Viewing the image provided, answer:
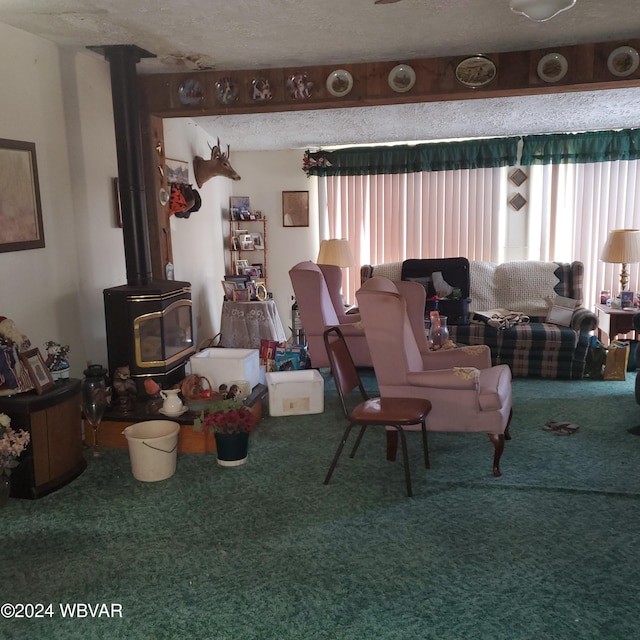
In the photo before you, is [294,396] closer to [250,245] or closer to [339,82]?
[339,82]

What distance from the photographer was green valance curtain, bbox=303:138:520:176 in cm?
628

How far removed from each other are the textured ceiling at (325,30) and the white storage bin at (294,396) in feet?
7.10

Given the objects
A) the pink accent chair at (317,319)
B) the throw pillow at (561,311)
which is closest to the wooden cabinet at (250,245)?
the pink accent chair at (317,319)

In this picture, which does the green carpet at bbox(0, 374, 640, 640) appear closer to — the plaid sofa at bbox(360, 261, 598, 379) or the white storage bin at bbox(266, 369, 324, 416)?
the white storage bin at bbox(266, 369, 324, 416)

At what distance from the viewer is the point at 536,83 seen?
3965 mm

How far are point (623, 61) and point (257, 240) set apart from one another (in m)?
4.12

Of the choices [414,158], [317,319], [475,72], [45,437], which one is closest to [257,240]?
[414,158]

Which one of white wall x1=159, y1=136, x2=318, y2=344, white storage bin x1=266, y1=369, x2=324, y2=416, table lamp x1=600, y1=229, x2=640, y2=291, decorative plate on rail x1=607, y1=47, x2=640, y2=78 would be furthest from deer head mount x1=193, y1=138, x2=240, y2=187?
table lamp x1=600, y1=229, x2=640, y2=291

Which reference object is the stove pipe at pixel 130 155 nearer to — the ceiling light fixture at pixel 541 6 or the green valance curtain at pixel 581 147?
the ceiling light fixture at pixel 541 6

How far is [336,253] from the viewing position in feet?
20.8

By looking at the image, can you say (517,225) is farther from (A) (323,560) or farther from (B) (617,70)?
(A) (323,560)

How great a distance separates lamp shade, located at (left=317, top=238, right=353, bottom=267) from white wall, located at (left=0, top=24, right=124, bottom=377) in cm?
242

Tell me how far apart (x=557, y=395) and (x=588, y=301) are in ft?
7.25

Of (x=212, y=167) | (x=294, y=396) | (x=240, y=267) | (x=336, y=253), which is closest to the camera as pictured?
(x=294, y=396)
